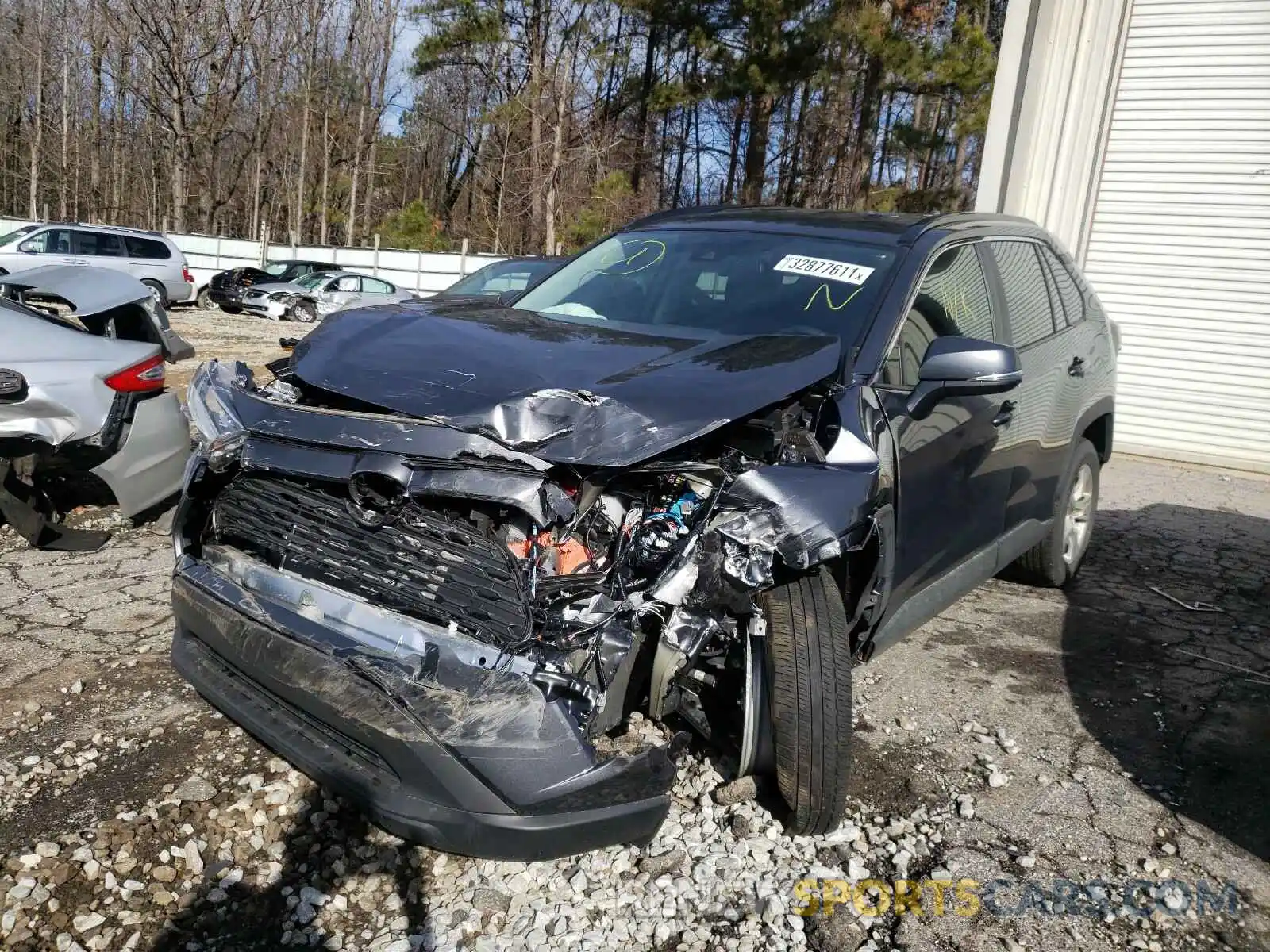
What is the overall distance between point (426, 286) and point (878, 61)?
13426mm

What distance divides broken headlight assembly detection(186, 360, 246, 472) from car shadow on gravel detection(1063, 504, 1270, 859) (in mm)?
2979

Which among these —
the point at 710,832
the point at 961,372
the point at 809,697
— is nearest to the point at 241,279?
the point at 961,372

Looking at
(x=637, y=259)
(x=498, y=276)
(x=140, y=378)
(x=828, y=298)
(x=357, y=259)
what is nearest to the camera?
(x=828, y=298)

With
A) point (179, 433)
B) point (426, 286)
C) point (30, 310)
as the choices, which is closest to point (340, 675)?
point (179, 433)

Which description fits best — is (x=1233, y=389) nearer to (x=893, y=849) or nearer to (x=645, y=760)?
(x=893, y=849)

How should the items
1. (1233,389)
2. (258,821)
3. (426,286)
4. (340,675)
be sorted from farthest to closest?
(426,286) < (1233,389) < (258,821) < (340,675)

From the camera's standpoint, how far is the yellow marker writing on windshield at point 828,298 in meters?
Answer: 3.22

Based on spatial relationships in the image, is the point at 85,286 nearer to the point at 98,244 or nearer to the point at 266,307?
the point at 266,307

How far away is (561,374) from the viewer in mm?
2613

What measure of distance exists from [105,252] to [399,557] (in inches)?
797

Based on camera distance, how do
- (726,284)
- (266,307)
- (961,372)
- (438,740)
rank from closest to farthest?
1. (438,740)
2. (961,372)
3. (726,284)
4. (266,307)

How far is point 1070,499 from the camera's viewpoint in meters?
4.77

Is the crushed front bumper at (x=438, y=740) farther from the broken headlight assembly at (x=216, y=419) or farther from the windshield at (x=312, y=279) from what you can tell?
the windshield at (x=312, y=279)

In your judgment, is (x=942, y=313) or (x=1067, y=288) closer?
(x=942, y=313)
